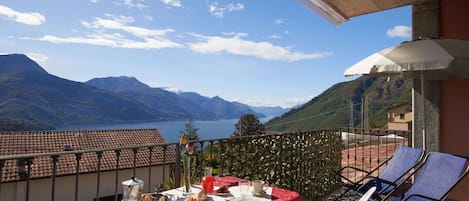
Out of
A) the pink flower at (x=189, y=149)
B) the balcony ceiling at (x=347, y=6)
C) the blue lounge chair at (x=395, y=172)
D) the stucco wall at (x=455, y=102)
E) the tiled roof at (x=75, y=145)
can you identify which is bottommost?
the tiled roof at (x=75, y=145)

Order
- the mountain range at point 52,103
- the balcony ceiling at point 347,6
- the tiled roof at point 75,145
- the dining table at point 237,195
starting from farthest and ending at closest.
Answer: the mountain range at point 52,103 → the tiled roof at point 75,145 → the balcony ceiling at point 347,6 → the dining table at point 237,195

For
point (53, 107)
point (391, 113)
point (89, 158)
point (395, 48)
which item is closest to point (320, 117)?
point (391, 113)

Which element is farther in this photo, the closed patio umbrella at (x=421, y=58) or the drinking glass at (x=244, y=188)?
the closed patio umbrella at (x=421, y=58)

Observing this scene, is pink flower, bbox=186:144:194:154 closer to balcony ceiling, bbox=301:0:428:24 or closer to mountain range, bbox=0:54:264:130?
balcony ceiling, bbox=301:0:428:24

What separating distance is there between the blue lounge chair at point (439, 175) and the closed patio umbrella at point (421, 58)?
2.79ft

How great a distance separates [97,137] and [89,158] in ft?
23.6

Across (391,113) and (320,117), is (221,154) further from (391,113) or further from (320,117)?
(320,117)

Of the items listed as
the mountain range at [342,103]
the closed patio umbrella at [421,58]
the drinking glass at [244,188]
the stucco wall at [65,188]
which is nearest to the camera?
the drinking glass at [244,188]

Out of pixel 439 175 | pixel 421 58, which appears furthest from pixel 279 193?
pixel 421 58

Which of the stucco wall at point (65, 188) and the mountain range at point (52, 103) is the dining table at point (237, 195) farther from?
the mountain range at point (52, 103)

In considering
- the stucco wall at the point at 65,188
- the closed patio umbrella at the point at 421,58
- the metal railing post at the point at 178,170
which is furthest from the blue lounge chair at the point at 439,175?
the stucco wall at the point at 65,188

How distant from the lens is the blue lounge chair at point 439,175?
9.12ft

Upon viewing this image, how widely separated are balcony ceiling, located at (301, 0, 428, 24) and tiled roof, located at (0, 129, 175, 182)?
11077mm

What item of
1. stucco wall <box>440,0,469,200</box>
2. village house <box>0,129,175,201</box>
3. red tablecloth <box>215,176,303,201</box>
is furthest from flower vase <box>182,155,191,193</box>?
village house <box>0,129,175,201</box>
